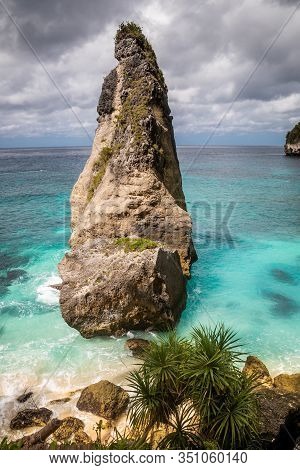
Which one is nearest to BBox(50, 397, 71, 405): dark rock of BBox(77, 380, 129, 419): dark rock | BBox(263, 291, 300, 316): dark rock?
BBox(77, 380, 129, 419): dark rock

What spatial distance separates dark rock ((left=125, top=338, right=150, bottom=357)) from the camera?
13966 millimetres

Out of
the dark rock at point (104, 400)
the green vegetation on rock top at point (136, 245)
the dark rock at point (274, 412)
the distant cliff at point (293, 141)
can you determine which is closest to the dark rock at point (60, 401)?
the dark rock at point (104, 400)

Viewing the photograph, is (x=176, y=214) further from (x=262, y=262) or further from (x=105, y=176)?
(x=262, y=262)

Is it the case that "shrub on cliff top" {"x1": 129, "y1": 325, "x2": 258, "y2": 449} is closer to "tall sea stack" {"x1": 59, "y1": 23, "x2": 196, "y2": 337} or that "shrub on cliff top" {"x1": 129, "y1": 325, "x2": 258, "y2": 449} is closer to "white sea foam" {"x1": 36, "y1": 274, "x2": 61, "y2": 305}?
"tall sea stack" {"x1": 59, "y1": 23, "x2": 196, "y2": 337}

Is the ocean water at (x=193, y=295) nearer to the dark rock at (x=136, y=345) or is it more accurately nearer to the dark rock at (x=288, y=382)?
the dark rock at (x=136, y=345)

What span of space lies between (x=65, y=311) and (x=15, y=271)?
1045cm

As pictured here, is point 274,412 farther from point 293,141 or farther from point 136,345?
point 293,141

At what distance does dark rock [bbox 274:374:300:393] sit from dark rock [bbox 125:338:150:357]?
5030 mm

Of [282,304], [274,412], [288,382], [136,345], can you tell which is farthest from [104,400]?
[282,304]

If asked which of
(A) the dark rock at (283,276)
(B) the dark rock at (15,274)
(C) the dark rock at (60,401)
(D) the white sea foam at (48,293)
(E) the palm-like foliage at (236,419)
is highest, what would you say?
(E) the palm-like foliage at (236,419)

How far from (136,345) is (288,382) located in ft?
19.2

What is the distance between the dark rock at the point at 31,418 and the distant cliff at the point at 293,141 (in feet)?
409

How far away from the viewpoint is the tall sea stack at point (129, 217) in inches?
581

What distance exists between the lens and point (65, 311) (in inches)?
585
